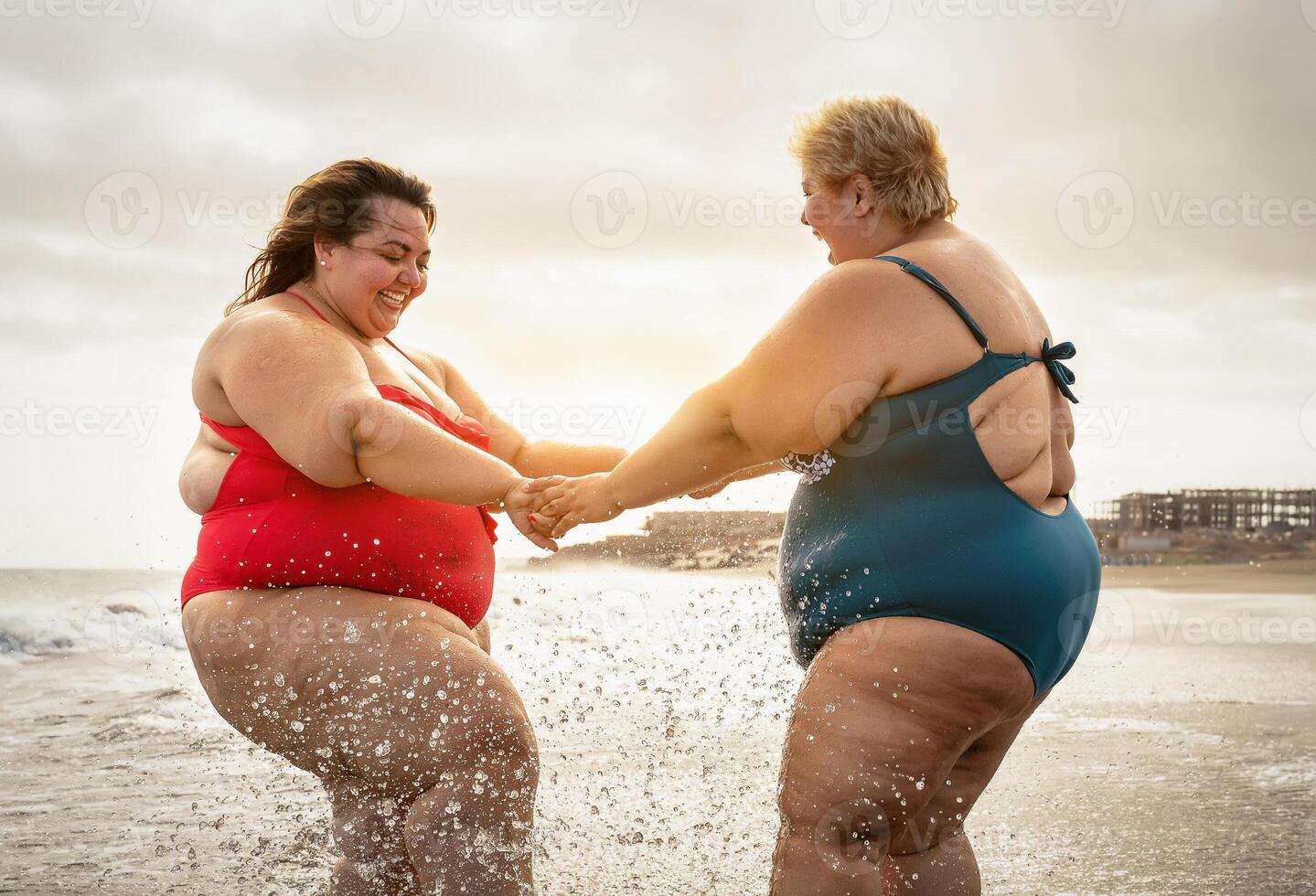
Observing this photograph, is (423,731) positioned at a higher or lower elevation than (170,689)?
higher

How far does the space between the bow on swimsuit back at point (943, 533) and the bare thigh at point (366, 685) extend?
0.86 meters

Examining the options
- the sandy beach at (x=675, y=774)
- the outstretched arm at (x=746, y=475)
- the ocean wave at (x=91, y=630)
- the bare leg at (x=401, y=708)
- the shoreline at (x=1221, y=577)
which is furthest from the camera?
the shoreline at (x=1221, y=577)

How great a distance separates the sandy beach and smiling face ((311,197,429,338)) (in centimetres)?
132

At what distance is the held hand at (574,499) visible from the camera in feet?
10.3

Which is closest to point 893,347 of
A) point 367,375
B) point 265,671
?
point 367,375

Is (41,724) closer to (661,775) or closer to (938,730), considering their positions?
(661,775)

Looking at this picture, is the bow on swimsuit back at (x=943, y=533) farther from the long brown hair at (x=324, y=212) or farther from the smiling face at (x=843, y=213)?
the long brown hair at (x=324, y=212)

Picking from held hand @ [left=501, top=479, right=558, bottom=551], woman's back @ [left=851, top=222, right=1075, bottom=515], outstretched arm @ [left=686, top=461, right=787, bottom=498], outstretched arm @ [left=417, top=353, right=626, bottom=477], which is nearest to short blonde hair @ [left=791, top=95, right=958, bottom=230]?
woman's back @ [left=851, top=222, right=1075, bottom=515]

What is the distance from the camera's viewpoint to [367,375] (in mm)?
2932

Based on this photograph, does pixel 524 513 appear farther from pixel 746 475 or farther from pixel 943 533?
pixel 943 533

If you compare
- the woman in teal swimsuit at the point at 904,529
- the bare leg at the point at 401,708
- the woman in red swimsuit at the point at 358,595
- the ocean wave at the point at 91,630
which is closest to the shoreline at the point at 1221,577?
the ocean wave at the point at 91,630

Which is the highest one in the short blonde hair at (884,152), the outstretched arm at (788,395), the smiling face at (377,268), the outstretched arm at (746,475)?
the short blonde hair at (884,152)

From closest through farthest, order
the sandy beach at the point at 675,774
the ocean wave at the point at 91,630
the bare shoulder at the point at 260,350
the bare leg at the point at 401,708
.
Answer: the bare leg at the point at 401,708
the bare shoulder at the point at 260,350
the sandy beach at the point at 675,774
the ocean wave at the point at 91,630

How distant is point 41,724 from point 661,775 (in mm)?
4438
